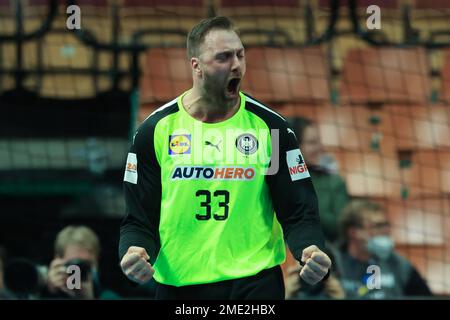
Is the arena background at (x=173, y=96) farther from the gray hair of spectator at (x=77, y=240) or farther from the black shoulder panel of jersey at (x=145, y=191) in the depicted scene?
the black shoulder panel of jersey at (x=145, y=191)

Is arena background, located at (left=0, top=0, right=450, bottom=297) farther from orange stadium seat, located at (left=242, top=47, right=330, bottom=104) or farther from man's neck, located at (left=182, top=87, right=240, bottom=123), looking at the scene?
man's neck, located at (left=182, top=87, right=240, bottom=123)

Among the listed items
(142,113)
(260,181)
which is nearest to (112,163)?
(142,113)

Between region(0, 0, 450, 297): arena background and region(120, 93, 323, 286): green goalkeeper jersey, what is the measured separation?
2.55 m

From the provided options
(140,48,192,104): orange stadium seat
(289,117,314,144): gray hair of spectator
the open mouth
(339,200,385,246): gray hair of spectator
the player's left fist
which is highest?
(140,48,192,104): orange stadium seat

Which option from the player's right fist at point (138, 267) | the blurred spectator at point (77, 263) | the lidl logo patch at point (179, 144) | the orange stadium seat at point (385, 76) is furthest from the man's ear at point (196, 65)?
the orange stadium seat at point (385, 76)

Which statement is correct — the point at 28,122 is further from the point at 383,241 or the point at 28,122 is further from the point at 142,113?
the point at 383,241

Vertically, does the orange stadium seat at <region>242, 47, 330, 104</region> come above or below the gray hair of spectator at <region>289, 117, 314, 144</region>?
above

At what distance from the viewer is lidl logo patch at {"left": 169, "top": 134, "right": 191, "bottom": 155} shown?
3.79 meters

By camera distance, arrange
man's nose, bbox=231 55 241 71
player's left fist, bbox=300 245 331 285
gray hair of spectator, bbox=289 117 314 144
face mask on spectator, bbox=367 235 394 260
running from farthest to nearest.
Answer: gray hair of spectator, bbox=289 117 314 144 < face mask on spectator, bbox=367 235 394 260 < man's nose, bbox=231 55 241 71 < player's left fist, bbox=300 245 331 285

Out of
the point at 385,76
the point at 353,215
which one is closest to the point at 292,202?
the point at 353,215

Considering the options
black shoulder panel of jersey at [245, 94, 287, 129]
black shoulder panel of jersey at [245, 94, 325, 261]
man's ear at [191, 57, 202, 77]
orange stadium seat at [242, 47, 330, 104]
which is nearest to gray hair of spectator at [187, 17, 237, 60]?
man's ear at [191, 57, 202, 77]

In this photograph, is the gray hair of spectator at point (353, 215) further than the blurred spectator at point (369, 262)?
Yes

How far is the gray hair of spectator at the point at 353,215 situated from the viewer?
621 centimetres

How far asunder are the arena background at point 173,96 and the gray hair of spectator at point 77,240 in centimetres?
28
